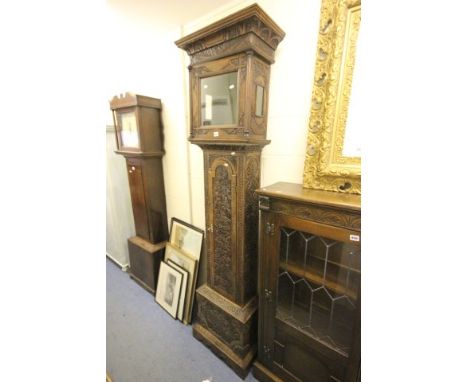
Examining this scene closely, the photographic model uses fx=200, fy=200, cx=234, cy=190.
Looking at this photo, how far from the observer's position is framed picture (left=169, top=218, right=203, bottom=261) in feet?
6.09

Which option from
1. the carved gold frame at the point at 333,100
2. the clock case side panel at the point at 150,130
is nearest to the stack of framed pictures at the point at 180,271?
the clock case side panel at the point at 150,130

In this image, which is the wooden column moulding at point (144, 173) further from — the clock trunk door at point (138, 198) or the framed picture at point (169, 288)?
the framed picture at point (169, 288)

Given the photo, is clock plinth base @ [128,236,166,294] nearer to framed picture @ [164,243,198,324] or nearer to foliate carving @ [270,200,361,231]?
framed picture @ [164,243,198,324]

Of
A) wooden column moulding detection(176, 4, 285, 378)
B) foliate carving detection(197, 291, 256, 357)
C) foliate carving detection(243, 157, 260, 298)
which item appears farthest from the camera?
foliate carving detection(197, 291, 256, 357)

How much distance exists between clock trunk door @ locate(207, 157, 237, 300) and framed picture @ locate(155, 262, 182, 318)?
57 centimetres

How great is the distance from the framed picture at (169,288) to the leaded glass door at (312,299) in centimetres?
98

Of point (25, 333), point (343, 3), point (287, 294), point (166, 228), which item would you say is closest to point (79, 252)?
point (25, 333)

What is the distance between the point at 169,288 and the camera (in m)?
1.92

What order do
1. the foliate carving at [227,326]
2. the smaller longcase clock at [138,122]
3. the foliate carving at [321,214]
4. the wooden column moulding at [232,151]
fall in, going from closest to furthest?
the foliate carving at [321,214]
the wooden column moulding at [232,151]
the foliate carving at [227,326]
the smaller longcase clock at [138,122]

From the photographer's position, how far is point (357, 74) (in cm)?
93

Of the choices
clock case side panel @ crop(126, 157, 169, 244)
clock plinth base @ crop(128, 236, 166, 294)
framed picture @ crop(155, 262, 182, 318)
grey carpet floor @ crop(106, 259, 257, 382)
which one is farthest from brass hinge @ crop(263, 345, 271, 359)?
clock case side panel @ crop(126, 157, 169, 244)

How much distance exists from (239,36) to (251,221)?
1.01 metres

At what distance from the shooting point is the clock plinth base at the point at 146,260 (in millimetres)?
2066

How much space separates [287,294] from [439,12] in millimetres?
1247
